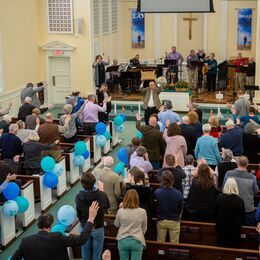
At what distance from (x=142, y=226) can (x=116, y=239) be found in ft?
1.92

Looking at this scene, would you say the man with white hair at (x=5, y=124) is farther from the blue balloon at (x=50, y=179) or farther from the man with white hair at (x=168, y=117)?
the man with white hair at (x=168, y=117)

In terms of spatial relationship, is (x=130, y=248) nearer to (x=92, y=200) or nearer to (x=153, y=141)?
(x=92, y=200)

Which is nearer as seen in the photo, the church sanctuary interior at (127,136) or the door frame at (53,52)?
the church sanctuary interior at (127,136)

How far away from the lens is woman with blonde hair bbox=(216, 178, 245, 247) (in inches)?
290

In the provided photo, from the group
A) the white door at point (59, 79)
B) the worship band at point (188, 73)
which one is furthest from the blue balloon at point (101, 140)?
the white door at point (59, 79)

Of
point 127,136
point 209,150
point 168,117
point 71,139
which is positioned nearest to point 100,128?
point 71,139

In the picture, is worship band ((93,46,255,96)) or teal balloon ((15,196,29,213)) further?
worship band ((93,46,255,96))

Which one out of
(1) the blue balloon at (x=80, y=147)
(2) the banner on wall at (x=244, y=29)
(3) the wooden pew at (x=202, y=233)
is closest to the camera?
(3) the wooden pew at (x=202, y=233)

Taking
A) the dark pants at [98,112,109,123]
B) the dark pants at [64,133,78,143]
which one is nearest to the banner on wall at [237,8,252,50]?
the dark pants at [98,112,109,123]

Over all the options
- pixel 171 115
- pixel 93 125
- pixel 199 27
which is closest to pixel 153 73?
pixel 199 27

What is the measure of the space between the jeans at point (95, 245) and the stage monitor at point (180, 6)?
13177mm

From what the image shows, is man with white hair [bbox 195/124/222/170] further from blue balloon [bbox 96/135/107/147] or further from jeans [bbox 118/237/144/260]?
blue balloon [bbox 96/135/107/147]

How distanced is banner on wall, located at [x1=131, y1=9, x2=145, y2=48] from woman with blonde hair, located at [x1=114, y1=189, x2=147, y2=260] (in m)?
17.3

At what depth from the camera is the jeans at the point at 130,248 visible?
7191 millimetres
